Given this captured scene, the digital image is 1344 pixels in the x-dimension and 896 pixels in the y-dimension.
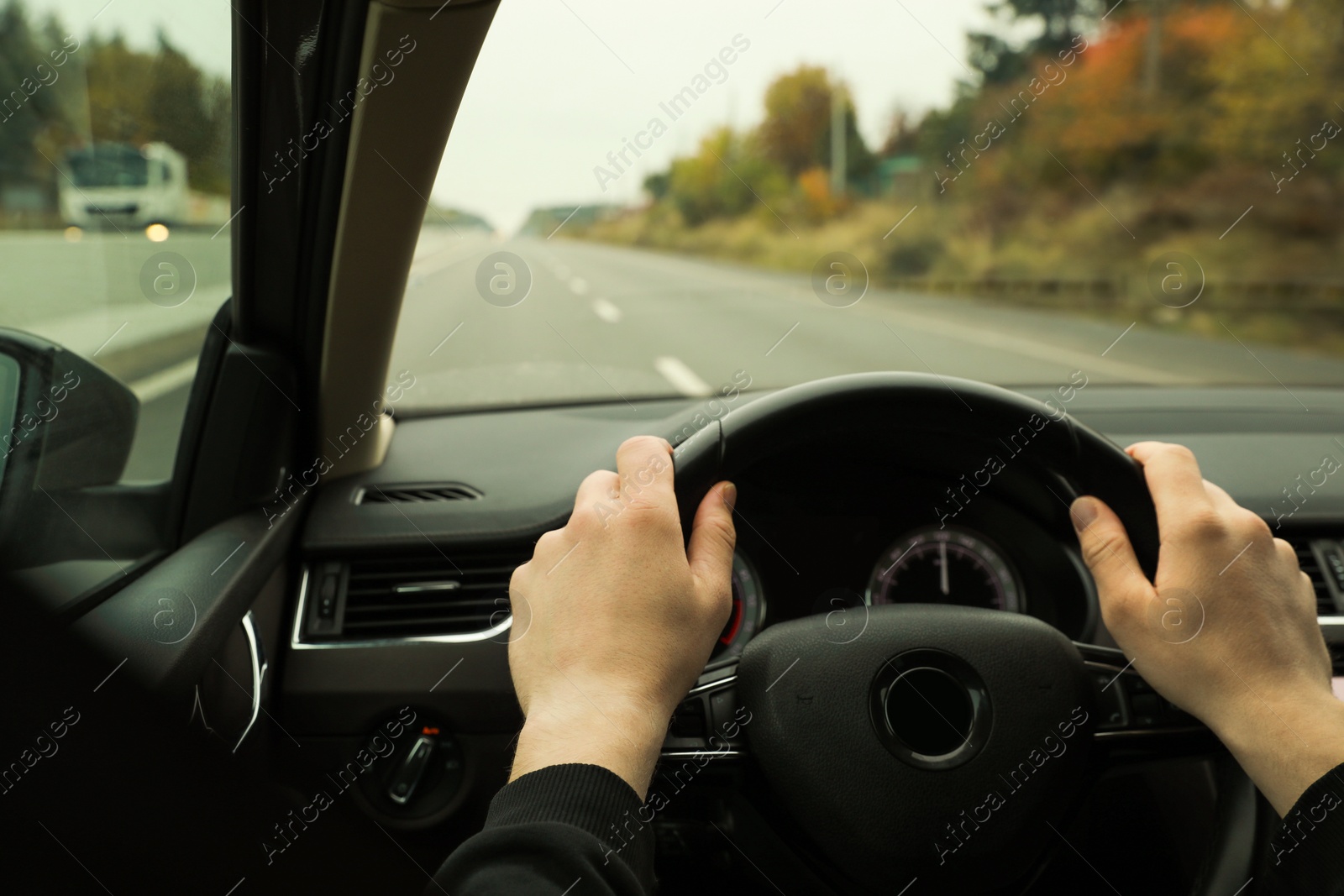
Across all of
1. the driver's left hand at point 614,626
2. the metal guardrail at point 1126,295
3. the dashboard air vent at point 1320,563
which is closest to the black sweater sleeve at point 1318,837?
the driver's left hand at point 614,626

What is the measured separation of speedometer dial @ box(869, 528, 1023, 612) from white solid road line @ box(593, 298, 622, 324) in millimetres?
2440

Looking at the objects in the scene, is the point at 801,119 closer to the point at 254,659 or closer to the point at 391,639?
the point at 391,639

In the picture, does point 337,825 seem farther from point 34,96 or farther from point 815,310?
point 815,310

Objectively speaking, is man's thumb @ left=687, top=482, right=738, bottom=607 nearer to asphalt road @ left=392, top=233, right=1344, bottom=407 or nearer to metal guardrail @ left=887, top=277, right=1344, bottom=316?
asphalt road @ left=392, top=233, right=1344, bottom=407

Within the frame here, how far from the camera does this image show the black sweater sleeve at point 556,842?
1024 mm

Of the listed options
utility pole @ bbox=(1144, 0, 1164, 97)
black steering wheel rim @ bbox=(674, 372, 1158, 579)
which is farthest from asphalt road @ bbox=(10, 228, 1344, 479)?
utility pole @ bbox=(1144, 0, 1164, 97)

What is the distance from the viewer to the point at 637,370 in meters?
3.39

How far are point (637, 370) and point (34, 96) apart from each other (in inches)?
78.7

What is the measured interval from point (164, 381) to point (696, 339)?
240 centimetres

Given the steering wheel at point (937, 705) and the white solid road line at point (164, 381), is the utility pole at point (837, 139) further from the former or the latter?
the steering wheel at point (937, 705)

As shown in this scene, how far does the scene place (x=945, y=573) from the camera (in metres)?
2.21

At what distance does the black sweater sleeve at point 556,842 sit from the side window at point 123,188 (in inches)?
47.4

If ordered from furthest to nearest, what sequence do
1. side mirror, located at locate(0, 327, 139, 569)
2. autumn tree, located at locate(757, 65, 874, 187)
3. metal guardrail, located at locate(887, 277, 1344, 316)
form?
metal guardrail, located at locate(887, 277, 1344, 316) → autumn tree, located at locate(757, 65, 874, 187) → side mirror, located at locate(0, 327, 139, 569)

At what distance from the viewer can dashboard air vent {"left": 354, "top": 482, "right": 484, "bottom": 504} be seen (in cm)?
259
